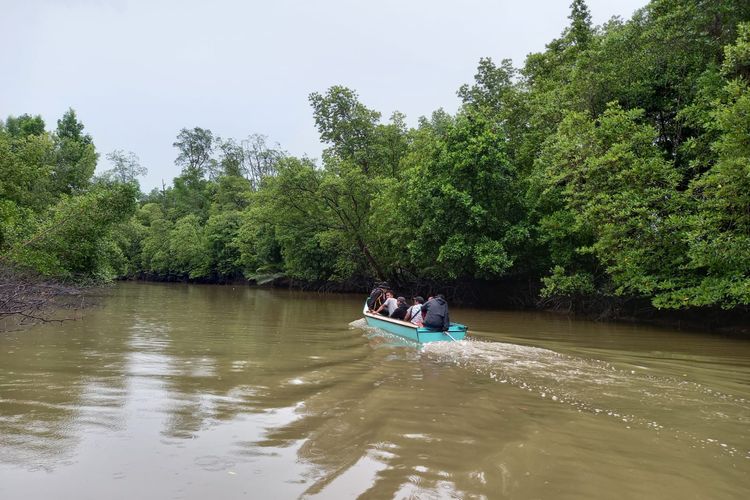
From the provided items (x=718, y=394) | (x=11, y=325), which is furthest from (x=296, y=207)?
(x=718, y=394)

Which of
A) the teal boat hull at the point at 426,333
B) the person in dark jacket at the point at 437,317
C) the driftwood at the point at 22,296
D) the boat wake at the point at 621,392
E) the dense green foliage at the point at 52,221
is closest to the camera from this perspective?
the boat wake at the point at 621,392

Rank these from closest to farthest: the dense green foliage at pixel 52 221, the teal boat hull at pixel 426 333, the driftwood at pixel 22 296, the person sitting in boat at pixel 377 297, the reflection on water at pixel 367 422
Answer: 1. the reflection on water at pixel 367 422
2. the teal boat hull at pixel 426 333
3. the driftwood at pixel 22 296
4. the person sitting in boat at pixel 377 297
5. the dense green foliage at pixel 52 221

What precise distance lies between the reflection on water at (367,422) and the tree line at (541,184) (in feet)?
17.7

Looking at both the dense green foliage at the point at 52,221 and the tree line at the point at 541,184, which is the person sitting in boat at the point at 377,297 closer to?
the tree line at the point at 541,184

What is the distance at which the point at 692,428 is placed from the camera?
5.28 m

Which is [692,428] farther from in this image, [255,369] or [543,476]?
[255,369]

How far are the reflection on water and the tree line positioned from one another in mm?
5395

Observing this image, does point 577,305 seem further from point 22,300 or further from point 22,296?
point 22,296

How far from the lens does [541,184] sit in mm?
19875

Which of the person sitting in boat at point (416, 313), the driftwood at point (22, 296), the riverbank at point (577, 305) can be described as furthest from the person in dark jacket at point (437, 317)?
the riverbank at point (577, 305)

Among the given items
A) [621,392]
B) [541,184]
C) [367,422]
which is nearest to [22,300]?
[367,422]

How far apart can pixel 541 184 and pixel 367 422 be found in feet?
54.5

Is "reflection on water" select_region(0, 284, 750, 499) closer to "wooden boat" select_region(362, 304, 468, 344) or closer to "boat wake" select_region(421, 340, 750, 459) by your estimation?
"boat wake" select_region(421, 340, 750, 459)

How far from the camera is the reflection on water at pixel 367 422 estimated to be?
12.4 feet
